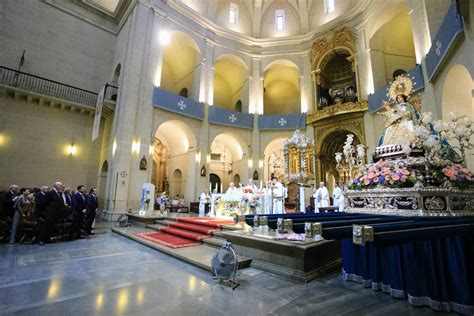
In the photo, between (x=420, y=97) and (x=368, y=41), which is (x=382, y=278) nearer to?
(x=420, y=97)

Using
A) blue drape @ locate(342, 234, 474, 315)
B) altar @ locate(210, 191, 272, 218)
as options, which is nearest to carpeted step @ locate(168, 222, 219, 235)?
altar @ locate(210, 191, 272, 218)

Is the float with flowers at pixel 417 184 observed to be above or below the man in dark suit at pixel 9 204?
above

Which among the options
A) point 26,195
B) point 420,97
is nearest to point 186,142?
point 26,195

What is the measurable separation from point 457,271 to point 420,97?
962 cm

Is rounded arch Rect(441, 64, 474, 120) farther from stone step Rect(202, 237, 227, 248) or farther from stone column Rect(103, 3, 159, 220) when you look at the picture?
stone column Rect(103, 3, 159, 220)

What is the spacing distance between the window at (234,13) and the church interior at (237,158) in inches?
19.0

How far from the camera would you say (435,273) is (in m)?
2.64

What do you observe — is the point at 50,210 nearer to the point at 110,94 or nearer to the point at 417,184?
the point at 417,184

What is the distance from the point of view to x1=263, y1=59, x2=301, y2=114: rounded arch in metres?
19.6

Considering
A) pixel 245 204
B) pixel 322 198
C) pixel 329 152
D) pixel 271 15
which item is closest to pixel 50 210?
pixel 245 204

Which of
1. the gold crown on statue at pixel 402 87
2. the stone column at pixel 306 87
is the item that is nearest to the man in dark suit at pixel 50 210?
the gold crown on statue at pixel 402 87

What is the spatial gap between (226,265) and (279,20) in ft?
65.3

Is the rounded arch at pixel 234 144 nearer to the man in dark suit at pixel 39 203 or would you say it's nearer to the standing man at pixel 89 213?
the standing man at pixel 89 213

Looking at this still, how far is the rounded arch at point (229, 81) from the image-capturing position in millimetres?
18163
